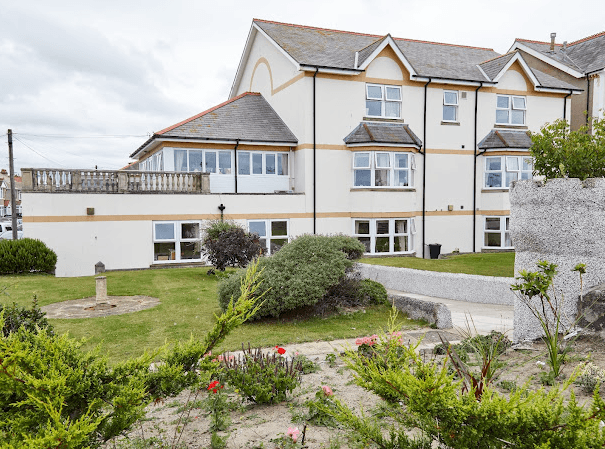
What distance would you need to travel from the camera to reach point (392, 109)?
23.2m

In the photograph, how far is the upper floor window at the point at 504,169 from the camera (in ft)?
79.6

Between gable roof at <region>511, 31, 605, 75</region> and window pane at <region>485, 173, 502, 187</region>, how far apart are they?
8924 millimetres

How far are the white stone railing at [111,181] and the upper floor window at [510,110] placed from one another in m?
16.0

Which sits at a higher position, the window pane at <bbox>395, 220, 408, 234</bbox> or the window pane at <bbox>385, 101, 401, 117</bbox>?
the window pane at <bbox>385, 101, 401, 117</bbox>

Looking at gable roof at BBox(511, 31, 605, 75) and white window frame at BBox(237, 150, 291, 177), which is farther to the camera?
gable roof at BBox(511, 31, 605, 75)

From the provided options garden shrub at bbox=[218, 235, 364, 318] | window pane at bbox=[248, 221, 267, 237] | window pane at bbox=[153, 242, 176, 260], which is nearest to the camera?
garden shrub at bbox=[218, 235, 364, 318]

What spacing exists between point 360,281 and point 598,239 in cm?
593

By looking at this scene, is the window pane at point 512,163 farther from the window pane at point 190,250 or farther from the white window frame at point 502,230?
the window pane at point 190,250

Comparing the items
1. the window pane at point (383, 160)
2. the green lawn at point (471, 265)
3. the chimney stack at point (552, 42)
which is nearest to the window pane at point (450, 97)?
the window pane at point (383, 160)

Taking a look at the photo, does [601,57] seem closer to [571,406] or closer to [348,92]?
[348,92]

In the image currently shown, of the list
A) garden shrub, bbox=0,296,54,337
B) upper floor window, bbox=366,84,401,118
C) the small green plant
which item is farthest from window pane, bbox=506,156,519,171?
garden shrub, bbox=0,296,54,337

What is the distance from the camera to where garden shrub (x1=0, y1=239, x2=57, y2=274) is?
16.3 m

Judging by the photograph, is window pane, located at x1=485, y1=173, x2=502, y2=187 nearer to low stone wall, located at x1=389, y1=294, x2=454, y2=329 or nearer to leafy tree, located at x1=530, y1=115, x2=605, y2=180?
low stone wall, located at x1=389, y1=294, x2=454, y2=329

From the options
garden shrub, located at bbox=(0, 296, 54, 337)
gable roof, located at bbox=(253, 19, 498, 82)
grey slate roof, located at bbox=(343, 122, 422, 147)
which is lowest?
garden shrub, located at bbox=(0, 296, 54, 337)
